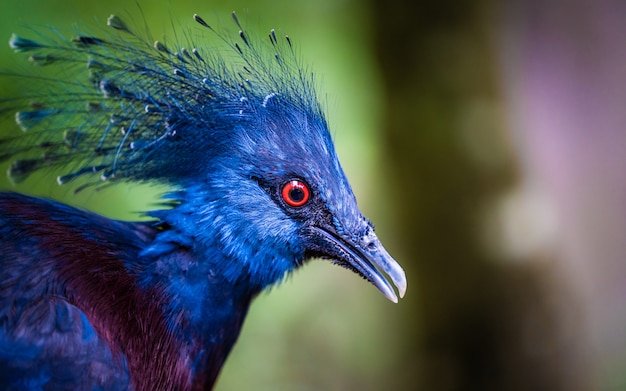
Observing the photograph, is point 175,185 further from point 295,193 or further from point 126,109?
point 295,193

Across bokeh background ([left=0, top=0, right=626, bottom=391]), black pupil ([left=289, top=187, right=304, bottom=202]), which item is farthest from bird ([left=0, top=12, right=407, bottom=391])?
bokeh background ([left=0, top=0, right=626, bottom=391])

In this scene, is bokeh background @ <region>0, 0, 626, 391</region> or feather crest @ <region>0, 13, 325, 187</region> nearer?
feather crest @ <region>0, 13, 325, 187</region>

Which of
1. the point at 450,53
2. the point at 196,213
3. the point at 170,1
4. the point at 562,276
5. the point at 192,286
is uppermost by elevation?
the point at 450,53

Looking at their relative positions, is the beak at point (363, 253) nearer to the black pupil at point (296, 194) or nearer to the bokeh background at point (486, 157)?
the black pupil at point (296, 194)

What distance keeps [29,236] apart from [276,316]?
3170 millimetres

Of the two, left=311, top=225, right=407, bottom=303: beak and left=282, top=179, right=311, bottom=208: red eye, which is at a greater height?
left=282, top=179, right=311, bottom=208: red eye

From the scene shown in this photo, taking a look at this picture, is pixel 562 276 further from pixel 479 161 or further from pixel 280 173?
pixel 280 173

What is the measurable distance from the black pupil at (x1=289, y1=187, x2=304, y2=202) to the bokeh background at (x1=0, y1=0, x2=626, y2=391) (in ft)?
3.62

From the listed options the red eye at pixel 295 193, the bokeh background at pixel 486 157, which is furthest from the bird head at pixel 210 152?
the bokeh background at pixel 486 157

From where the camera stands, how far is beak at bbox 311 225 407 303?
2324mm

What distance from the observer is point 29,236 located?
2.18 m

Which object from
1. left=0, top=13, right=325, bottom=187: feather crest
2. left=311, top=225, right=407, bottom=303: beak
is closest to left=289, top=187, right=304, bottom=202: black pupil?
left=311, top=225, right=407, bottom=303: beak

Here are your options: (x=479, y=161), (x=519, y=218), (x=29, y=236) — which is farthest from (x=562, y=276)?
(x=29, y=236)

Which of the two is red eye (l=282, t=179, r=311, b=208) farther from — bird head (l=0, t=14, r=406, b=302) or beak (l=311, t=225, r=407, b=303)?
beak (l=311, t=225, r=407, b=303)
